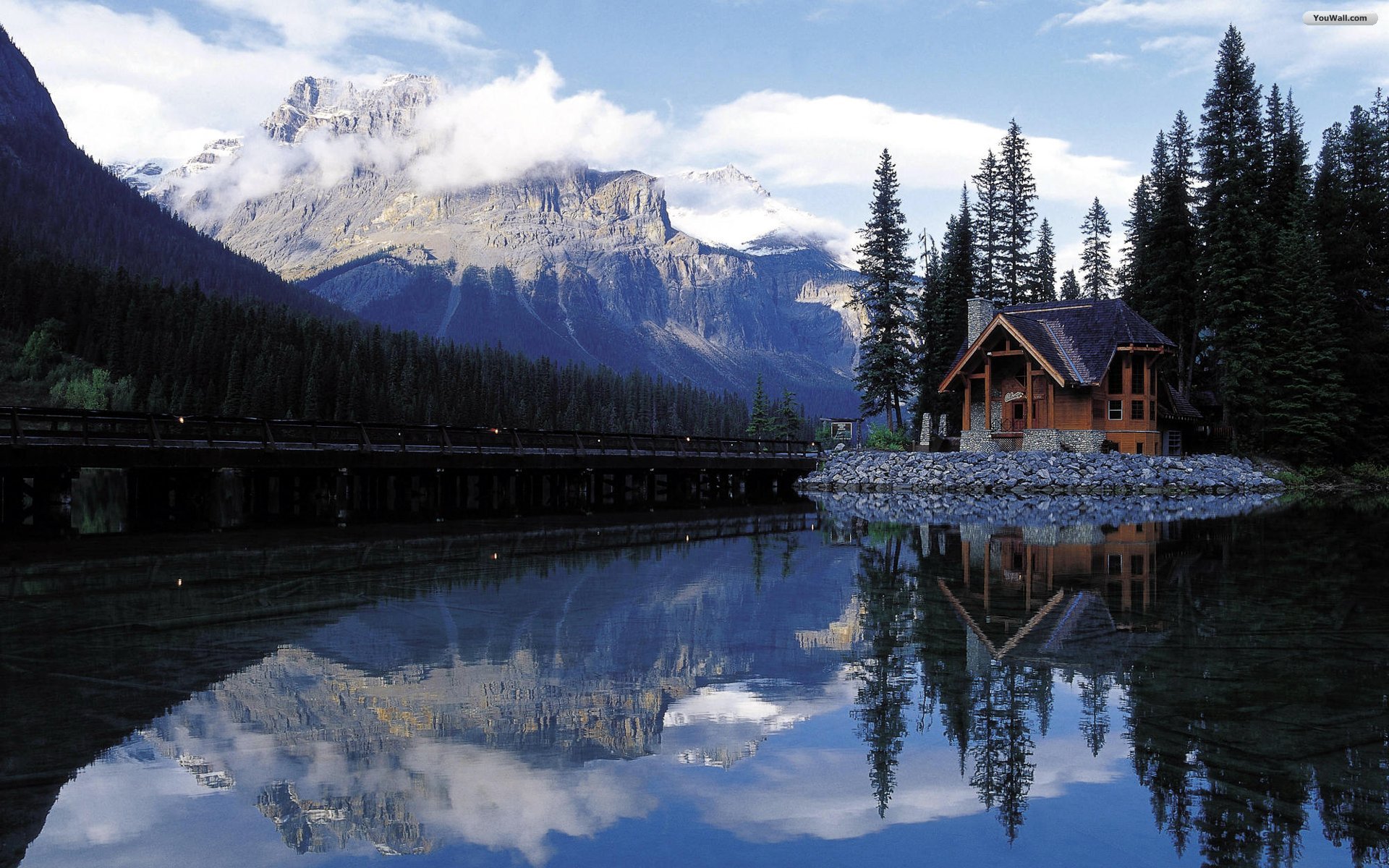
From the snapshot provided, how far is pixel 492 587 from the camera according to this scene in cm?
1614

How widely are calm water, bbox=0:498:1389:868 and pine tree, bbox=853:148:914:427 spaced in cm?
4608

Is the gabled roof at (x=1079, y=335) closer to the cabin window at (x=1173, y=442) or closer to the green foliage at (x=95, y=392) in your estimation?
the cabin window at (x=1173, y=442)

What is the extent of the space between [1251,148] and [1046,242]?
110 feet

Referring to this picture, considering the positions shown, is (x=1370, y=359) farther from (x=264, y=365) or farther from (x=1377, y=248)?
(x=264, y=365)

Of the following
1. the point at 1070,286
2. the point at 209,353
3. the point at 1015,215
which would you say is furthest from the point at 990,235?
the point at 209,353

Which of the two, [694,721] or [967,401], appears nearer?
[694,721]

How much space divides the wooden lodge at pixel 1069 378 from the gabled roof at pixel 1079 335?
0.05m

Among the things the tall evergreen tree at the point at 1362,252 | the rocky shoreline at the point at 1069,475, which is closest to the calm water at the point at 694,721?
the rocky shoreline at the point at 1069,475

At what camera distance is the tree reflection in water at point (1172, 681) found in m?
6.46

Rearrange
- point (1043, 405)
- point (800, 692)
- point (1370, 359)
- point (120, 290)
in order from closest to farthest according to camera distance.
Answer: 1. point (800, 692)
2. point (1043, 405)
3. point (1370, 359)
4. point (120, 290)

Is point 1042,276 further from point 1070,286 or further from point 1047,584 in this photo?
point 1047,584

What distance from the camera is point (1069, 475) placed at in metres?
48.1

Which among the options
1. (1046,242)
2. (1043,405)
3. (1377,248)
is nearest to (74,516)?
(1043,405)

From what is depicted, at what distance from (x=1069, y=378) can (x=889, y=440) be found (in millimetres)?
14656
